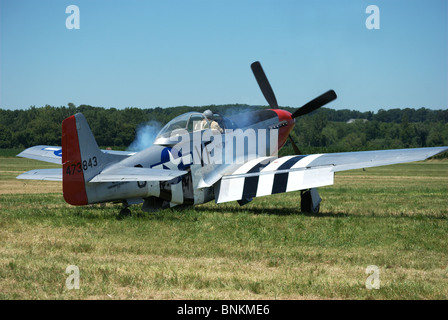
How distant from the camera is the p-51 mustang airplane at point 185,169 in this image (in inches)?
414

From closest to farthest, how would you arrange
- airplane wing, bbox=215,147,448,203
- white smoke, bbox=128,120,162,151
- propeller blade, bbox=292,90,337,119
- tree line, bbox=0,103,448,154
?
airplane wing, bbox=215,147,448,203 → white smoke, bbox=128,120,162,151 → propeller blade, bbox=292,90,337,119 → tree line, bbox=0,103,448,154

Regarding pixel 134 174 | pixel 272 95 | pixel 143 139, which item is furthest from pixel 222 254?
pixel 272 95

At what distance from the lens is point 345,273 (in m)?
6.79

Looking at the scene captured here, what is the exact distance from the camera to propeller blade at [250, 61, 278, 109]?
1800cm

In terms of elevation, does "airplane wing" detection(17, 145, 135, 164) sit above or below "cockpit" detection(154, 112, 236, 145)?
below

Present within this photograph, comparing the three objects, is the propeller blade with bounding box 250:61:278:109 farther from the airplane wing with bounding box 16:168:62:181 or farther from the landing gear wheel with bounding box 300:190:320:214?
the airplane wing with bounding box 16:168:62:181

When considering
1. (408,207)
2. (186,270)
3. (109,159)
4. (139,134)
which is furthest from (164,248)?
(408,207)

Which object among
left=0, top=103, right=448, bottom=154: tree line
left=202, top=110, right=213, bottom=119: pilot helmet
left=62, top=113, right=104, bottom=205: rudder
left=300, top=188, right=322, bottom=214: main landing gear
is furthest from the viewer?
left=0, top=103, right=448, bottom=154: tree line

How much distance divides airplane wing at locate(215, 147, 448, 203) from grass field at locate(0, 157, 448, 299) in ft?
1.83

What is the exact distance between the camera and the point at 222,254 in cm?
792

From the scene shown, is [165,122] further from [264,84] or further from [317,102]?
[317,102]

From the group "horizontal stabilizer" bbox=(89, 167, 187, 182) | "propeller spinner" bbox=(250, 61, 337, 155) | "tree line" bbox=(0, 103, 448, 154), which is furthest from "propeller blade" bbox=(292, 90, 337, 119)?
"tree line" bbox=(0, 103, 448, 154)

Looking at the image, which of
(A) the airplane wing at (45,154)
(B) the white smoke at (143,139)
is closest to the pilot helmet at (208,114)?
(B) the white smoke at (143,139)

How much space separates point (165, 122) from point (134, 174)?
22.9m
